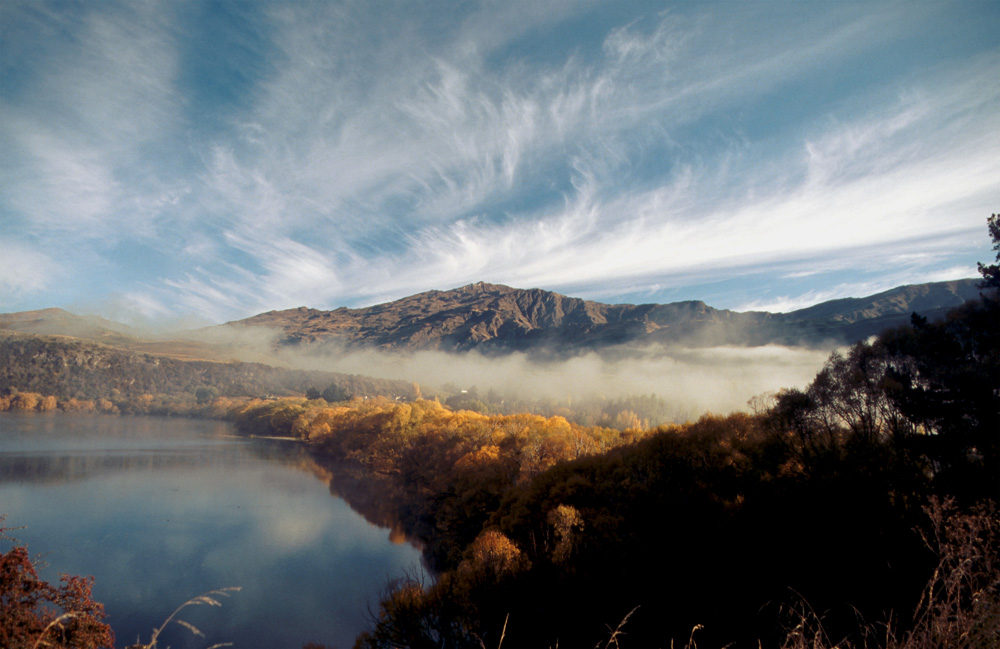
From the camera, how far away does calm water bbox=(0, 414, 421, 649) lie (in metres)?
21.4

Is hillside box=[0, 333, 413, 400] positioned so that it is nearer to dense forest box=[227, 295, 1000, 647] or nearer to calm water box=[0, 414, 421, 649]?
calm water box=[0, 414, 421, 649]

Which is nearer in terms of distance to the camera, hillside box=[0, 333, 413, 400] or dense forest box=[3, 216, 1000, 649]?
dense forest box=[3, 216, 1000, 649]

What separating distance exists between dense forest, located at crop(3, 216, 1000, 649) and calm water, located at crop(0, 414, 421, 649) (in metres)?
3.98

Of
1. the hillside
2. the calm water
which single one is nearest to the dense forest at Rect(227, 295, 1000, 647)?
the calm water

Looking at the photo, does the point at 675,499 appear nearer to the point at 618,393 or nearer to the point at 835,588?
the point at 835,588

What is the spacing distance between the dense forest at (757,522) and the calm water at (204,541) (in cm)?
398

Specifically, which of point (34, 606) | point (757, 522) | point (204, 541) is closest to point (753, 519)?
point (757, 522)

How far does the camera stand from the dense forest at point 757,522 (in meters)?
16.9

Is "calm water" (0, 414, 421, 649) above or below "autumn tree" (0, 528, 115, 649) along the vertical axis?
below

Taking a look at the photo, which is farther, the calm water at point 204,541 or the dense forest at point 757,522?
the calm water at point 204,541

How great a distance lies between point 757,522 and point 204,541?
3339 cm

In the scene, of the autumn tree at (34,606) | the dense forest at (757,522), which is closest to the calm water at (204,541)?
the dense forest at (757,522)

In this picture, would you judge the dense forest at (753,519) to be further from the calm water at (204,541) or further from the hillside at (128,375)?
the hillside at (128,375)

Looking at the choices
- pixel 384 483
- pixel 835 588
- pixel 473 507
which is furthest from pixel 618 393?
pixel 835 588
